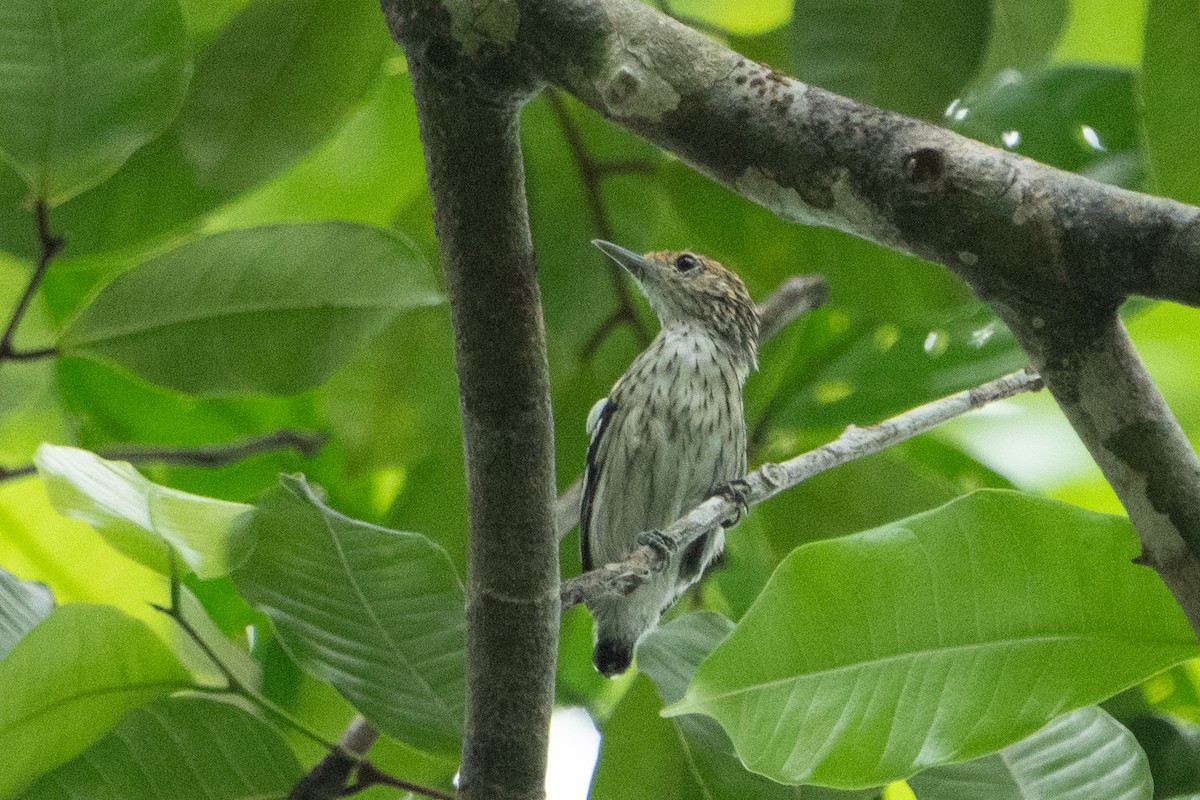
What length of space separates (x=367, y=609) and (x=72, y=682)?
41 cm

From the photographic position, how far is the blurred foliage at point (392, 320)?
73.8 inches

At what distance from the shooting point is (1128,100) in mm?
2359

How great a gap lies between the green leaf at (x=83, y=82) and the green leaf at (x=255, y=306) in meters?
0.23

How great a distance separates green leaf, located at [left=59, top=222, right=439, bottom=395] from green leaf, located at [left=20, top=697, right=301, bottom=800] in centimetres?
63

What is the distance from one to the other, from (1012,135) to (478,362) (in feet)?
4.36

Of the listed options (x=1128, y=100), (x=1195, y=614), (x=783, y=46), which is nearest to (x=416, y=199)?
(x=783, y=46)

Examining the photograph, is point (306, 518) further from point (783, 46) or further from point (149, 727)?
point (783, 46)

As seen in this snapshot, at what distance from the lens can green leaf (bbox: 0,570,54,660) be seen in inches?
69.7

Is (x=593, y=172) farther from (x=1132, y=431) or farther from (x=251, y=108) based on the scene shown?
(x=1132, y=431)

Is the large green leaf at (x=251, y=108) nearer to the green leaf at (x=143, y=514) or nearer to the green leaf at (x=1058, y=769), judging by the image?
the green leaf at (x=143, y=514)

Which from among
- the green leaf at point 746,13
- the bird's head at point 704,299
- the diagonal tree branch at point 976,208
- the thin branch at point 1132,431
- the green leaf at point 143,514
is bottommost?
the green leaf at point 143,514

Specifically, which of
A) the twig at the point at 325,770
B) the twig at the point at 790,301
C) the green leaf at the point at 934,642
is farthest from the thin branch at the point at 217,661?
the twig at the point at 790,301

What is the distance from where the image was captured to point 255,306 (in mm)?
2225

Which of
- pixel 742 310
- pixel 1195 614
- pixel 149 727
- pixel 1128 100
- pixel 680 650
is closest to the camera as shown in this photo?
pixel 1195 614
